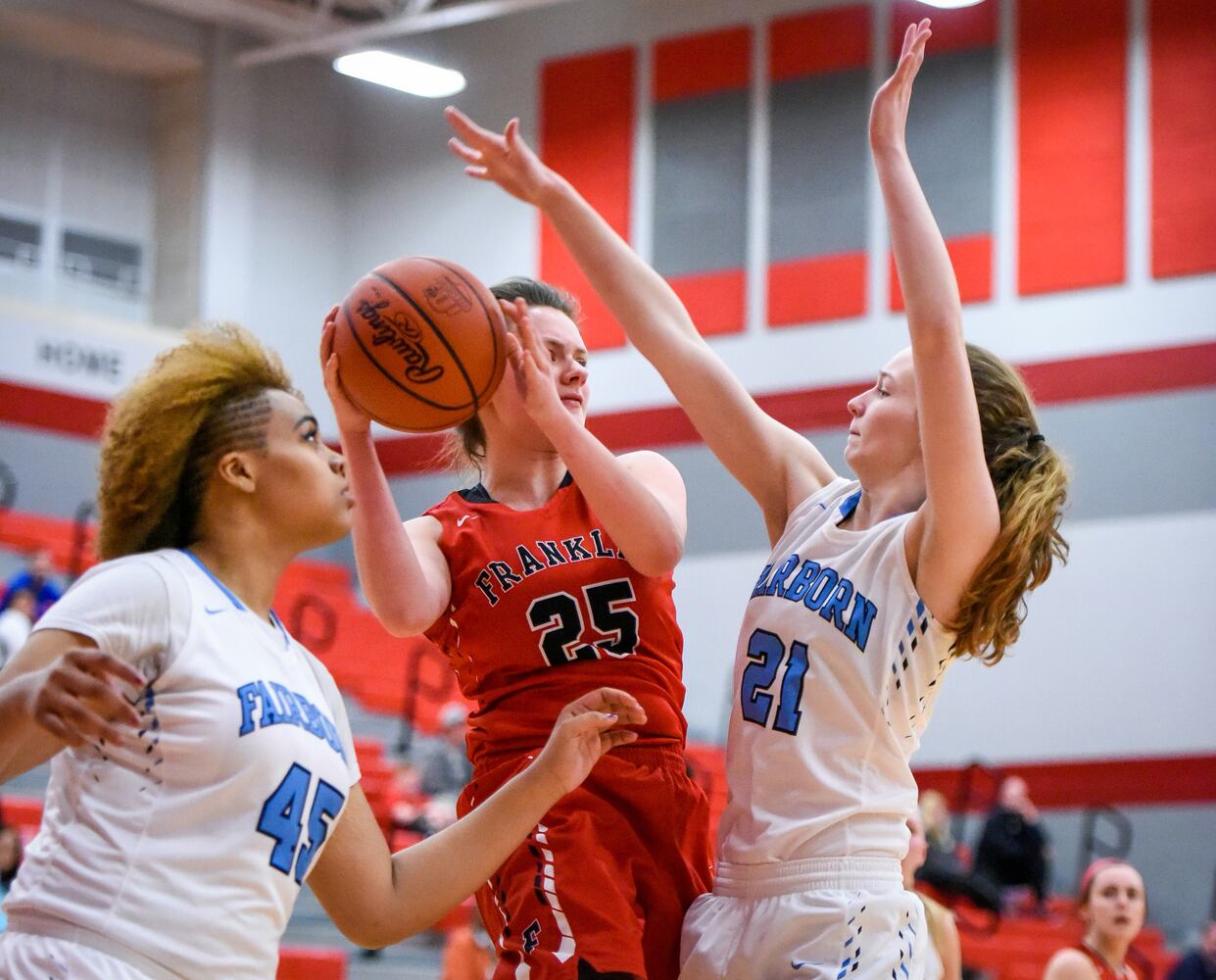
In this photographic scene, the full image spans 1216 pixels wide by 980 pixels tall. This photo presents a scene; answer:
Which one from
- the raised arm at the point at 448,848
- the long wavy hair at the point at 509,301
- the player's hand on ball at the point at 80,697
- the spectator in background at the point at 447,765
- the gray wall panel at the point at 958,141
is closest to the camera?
the player's hand on ball at the point at 80,697

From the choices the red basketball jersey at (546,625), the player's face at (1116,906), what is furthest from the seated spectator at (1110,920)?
the red basketball jersey at (546,625)

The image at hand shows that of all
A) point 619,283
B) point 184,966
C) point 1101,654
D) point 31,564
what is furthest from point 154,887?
point 1101,654

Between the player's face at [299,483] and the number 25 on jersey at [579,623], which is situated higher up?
the player's face at [299,483]

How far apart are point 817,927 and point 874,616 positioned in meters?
0.62

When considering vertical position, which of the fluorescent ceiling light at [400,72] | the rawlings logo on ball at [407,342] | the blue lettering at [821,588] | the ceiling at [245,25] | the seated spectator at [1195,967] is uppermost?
the ceiling at [245,25]

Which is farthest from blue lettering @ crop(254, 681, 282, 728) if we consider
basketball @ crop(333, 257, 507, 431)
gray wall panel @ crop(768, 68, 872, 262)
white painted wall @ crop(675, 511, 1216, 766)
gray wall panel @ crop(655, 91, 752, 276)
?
gray wall panel @ crop(655, 91, 752, 276)

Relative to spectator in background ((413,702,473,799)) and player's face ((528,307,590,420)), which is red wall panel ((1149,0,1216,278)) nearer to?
spectator in background ((413,702,473,799))

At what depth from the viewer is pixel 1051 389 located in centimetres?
1505

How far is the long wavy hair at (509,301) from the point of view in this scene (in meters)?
3.89

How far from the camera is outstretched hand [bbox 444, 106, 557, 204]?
3.48 metres

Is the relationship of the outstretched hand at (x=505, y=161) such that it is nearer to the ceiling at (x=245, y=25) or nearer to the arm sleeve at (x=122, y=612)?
the arm sleeve at (x=122, y=612)

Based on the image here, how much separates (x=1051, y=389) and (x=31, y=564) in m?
8.97

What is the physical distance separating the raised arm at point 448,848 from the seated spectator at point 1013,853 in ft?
35.1

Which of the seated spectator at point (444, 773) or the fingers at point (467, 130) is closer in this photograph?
the fingers at point (467, 130)
